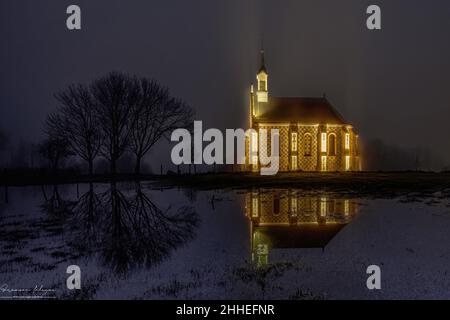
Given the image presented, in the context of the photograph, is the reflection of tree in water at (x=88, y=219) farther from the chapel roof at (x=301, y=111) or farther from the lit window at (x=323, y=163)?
the chapel roof at (x=301, y=111)

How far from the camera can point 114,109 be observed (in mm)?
52875

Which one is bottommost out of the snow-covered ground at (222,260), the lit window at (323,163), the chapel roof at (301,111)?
the snow-covered ground at (222,260)

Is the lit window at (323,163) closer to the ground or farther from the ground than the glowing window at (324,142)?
closer to the ground

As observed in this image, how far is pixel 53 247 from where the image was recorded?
1380 centimetres

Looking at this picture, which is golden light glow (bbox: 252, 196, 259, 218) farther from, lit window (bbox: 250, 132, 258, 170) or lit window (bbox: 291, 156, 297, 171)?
lit window (bbox: 291, 156, 297, 171)

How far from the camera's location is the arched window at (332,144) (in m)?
62.1

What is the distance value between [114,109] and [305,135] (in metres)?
30.3

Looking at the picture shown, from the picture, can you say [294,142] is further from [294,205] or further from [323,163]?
[294,205]

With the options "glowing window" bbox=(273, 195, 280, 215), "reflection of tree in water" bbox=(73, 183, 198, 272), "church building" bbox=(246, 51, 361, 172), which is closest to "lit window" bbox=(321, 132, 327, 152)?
"church building" bbox=(246, 51, 361, 172)

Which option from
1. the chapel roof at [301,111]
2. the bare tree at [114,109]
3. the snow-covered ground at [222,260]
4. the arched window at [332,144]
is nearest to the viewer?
the snow-covered ground at [222,260]

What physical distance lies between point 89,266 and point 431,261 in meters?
10.4

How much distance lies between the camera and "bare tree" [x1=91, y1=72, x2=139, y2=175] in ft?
171
